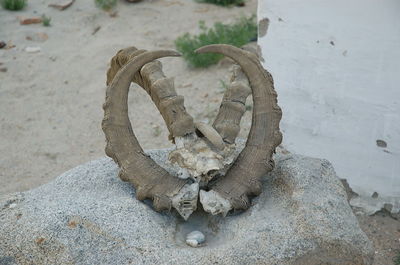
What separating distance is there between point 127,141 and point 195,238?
0.62 metres

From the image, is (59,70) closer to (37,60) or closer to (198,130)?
(37,60)

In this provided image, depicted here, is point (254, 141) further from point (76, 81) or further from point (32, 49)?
point (32, 49)

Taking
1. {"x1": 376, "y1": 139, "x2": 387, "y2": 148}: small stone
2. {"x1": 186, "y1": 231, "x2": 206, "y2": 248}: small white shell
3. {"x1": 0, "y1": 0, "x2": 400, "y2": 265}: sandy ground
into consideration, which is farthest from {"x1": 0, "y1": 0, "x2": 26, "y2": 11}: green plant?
{"x1": 186, "y1": 231, "x2": 206, "y2": 248}: small white shell

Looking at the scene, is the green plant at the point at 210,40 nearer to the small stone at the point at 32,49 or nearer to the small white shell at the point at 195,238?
the small stone at the point at 32,49

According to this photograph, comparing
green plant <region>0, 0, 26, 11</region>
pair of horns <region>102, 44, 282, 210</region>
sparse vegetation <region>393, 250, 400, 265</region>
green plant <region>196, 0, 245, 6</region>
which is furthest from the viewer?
green plant <region>196, 0, 245, 6</region>

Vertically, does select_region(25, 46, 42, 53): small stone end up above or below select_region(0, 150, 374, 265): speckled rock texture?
below

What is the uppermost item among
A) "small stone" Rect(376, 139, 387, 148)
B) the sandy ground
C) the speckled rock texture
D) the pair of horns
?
the pair of horns

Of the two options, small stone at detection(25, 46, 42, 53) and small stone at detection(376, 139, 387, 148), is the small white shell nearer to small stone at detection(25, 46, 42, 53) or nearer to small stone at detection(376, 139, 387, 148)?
small stone at detection(376, 139, 387, 148)

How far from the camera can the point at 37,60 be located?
7625 millimetres

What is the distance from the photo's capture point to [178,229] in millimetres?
3436

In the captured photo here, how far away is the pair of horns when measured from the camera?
3.42m

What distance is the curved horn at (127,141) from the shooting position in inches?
136

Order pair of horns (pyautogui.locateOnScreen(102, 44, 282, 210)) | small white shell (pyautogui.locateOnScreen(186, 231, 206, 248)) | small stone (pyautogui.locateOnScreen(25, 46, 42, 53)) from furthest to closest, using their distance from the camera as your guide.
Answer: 1. small stone (pyautogui.locateOnScreen(25, 46, 42, 53))
2. pair of horns (pyautogui.locateOnScreen(102, 44, 282, 210))
3. small white shell (pyautogui.locateOnScreen(186, 231, 206, 248))

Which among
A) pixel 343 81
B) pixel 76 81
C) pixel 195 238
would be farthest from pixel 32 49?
pixel 195 238
